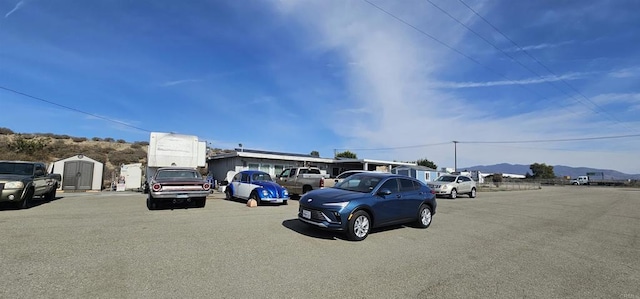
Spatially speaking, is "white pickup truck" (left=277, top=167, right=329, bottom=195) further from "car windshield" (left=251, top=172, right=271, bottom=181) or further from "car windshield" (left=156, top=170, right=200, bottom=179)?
"car windshield" (left=156, top=170, right=200, bottom=179)

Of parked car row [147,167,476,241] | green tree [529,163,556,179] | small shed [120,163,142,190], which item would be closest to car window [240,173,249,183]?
parked car row [147,167,476,241]

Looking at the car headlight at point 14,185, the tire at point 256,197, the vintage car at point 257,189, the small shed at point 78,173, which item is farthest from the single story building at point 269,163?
the car headlight at point 14,185

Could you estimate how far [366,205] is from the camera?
739cm

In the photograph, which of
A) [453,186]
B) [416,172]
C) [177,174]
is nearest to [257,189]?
[177,174]

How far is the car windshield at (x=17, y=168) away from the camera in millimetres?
11486

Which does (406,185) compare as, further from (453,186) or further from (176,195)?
(453,186)

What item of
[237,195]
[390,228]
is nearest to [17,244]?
[390,228]

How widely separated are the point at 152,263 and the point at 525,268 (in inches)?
246

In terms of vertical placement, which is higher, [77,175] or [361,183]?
[361,183]

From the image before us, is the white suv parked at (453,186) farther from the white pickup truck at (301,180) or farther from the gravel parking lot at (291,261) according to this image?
the gravel parking lot at (291,261)

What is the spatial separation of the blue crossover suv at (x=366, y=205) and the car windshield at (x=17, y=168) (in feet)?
36.9

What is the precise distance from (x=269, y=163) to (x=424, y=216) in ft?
72.1

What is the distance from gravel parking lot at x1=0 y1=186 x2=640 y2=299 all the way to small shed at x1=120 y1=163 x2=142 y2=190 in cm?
1599

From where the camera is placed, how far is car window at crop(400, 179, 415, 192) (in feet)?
28.8
